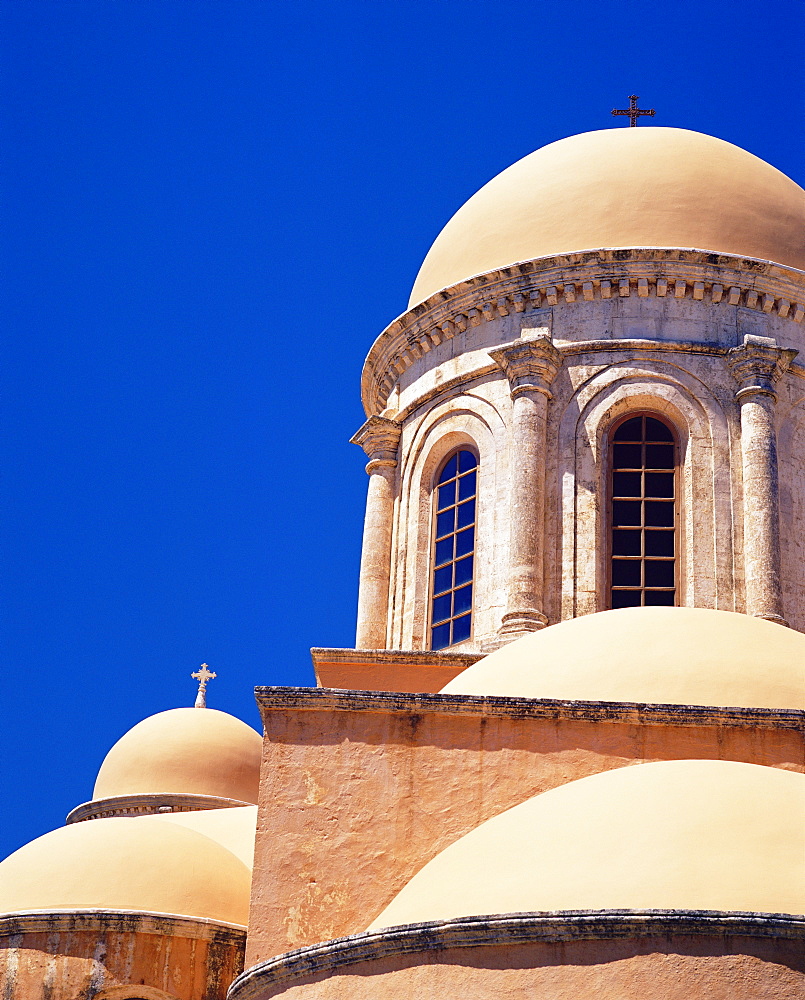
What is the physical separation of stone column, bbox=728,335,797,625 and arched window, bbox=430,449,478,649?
2756 millimetres

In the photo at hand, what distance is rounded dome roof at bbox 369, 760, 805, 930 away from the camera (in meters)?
7.38

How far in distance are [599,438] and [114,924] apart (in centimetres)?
704

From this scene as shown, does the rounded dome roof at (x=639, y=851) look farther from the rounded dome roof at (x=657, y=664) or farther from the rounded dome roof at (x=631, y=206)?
the rounded dome roof at (x=631, y=206)

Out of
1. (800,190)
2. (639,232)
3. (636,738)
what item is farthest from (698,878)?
(800,190)

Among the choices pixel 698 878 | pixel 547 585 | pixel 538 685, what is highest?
pixel 547 585

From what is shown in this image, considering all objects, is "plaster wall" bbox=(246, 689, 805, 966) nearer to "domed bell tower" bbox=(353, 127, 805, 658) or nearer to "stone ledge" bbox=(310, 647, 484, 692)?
"stone ledge" bbox=(310, 647, 484, 692)

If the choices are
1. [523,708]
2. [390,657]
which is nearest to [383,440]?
[390,657]

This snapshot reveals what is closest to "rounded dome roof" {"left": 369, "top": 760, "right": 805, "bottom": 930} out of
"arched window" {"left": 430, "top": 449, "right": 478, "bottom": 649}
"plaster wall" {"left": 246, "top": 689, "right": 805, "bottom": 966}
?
"plaster wall" {"left": 246, "top": 689, "right": 805, "bottom": 966}

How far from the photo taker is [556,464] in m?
15.4

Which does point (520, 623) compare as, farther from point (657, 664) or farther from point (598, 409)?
point (657, 664)

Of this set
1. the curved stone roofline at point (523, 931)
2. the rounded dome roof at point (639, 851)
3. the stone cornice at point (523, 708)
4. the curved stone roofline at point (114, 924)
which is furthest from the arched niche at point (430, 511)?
the curved stone roofline at point (523, 931)

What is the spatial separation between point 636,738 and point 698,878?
2.09 m

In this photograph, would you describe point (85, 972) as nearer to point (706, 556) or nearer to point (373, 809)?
point (373, 809)

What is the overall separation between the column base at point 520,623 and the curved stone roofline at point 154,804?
21.9 feet
